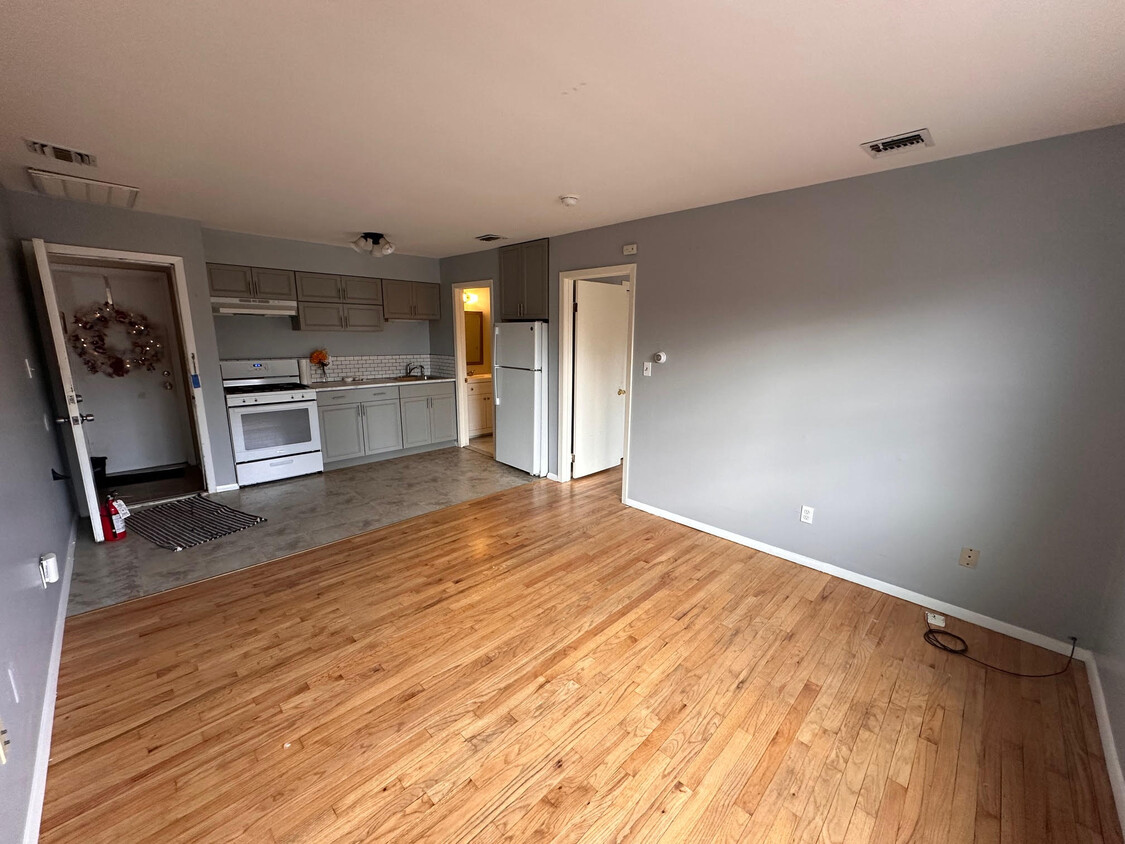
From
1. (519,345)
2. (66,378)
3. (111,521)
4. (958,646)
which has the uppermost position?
(519,345)

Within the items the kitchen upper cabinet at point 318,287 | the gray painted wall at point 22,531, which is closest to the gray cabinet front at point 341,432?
the kitchen upper cabinet at point 318,287

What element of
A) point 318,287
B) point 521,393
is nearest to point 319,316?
point 318,287

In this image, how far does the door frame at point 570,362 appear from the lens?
377cm

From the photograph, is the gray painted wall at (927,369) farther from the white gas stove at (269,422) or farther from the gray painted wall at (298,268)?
A: the white gas stove at (269,422)

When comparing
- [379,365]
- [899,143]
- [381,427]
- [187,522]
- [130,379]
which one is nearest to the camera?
[899,143]

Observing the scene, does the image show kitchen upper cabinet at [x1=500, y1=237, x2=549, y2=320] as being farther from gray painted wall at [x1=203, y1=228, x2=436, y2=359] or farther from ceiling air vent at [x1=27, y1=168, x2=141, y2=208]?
ceiling air vent at [x1=27, y1=168, x2=141, y2=208]

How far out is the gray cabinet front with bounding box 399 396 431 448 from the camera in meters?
5.45

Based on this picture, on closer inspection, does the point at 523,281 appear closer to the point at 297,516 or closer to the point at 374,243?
the point at 374,243

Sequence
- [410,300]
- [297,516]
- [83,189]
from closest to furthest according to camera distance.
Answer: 1. [83,189]
2. [297,516]
3. [410,300]

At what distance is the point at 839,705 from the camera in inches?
74.4

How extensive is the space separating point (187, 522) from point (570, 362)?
354 cm

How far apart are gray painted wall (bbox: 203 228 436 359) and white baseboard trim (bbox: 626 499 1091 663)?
4.33 m

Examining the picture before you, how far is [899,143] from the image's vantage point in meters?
2.12

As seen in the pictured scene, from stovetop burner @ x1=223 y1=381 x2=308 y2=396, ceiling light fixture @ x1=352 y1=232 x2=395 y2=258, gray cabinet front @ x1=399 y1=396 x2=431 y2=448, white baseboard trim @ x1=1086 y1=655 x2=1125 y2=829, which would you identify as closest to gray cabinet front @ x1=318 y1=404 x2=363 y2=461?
stovetop burner @ x1=223 y1=381 x2=308 y2=396
